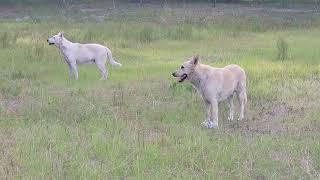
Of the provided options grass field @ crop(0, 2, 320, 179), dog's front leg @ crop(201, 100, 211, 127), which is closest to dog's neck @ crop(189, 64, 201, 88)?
dog's front leg @ crop(201, 100, 211, 127)

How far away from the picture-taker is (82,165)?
7.78 meters

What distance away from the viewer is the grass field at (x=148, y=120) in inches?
312

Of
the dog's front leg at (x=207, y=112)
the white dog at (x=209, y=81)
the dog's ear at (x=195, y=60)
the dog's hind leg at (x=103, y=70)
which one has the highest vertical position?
the dog's ear at (x=195, y=60)

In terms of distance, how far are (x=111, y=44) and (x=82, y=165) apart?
15508 mm

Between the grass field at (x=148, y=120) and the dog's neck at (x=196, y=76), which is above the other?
the dog's neck at (x=196, y=76)

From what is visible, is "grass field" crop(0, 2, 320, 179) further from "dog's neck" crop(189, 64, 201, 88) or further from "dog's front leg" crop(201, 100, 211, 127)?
"dog's neck" crop(189, 64, 201, 88)

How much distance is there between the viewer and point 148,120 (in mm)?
11117

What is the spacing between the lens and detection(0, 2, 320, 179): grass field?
792 cm

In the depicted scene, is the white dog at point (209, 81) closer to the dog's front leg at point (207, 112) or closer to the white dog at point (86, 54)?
the dog's front leg at point (207, 112)

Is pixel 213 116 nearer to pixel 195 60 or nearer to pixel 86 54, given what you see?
pixel 195 60

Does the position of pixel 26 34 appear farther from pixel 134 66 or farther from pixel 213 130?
pixel 213 130

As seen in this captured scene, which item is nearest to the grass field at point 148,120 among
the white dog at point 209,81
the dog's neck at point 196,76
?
the white dog at point 209,81

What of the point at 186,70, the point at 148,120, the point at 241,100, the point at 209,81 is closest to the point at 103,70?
the point at 148,120

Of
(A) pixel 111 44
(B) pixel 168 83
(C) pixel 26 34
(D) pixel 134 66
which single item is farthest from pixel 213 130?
(C) pixel 26 34
